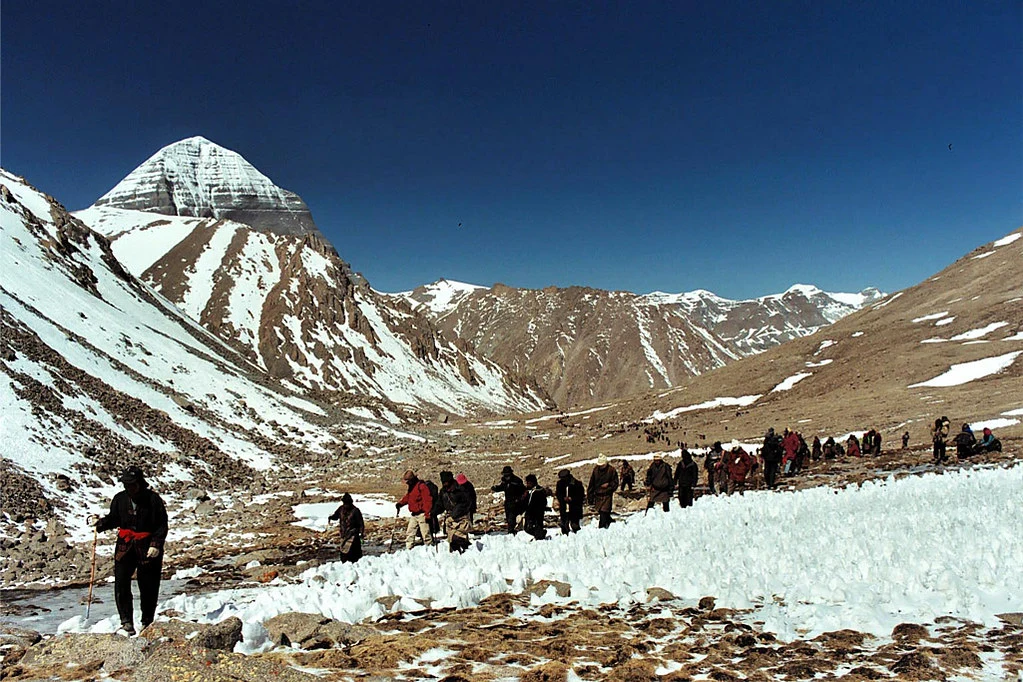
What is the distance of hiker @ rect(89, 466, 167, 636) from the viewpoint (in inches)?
372

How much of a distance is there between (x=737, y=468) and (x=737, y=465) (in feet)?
0.36

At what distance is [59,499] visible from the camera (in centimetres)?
2217

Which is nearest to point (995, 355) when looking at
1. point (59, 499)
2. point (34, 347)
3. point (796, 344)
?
point (796, 344)

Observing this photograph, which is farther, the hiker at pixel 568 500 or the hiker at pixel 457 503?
the hiker at pixel 457 503

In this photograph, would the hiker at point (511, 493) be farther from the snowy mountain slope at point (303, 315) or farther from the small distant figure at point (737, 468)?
the snowy mountain slope at point (303, 315)

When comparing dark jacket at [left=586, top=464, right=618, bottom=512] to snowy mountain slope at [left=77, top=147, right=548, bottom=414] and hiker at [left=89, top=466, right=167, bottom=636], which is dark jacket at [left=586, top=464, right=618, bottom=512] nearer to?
hiker at [left=89, top=466, right=167, bottom=636]

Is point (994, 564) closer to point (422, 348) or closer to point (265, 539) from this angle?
point (265, 539)

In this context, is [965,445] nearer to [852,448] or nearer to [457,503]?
[852,448]

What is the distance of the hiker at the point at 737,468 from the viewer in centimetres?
2400

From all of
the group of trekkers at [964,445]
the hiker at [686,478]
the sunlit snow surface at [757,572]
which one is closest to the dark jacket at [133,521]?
the sunlit snow surface at [757,572]

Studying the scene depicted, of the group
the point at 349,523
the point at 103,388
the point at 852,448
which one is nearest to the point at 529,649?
the point at 349,523

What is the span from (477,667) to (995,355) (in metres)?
62.1

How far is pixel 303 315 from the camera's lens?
123250 millimetres

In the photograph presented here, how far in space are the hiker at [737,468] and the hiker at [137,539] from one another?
62.9 feet
